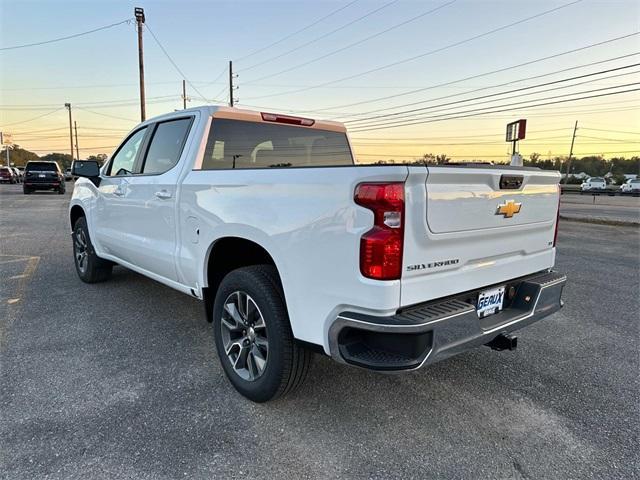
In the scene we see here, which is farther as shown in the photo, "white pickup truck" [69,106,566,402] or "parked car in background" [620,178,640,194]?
A: "parked car in background" [620,178,640,194]

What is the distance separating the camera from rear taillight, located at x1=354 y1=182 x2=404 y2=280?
2014 millimetres

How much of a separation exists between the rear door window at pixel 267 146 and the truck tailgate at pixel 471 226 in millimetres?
1323

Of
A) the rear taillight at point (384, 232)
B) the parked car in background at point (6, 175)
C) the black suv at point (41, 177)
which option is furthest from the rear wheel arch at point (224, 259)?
the parked car in background at point (6, 175)

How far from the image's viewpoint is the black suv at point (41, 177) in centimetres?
2361

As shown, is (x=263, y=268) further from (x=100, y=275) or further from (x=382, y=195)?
(x=100, y=275)

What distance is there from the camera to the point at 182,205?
338 centimetres

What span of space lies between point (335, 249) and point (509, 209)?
3.85 ft

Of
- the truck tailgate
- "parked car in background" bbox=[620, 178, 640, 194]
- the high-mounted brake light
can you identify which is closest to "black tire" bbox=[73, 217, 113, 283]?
the high-mounted brake light

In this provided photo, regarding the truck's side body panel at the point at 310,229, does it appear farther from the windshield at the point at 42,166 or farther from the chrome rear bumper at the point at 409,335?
the windshield at the point at 42,166

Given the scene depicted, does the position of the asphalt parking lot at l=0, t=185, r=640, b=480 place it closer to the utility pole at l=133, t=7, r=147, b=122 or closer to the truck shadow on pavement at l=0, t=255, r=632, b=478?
the truck shadow on pavement at l=0, t=255, r=632, b=478

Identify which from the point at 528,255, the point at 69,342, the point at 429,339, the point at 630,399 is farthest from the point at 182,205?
the point at 630,399

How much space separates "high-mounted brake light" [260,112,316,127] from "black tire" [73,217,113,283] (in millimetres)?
3005

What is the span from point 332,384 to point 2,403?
7.08 ft

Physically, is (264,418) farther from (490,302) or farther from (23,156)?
(23,156)
